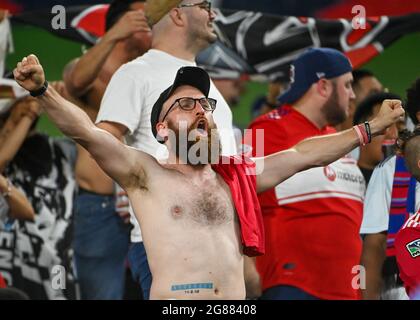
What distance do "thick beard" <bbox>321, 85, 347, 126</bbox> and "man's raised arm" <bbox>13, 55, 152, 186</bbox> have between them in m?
1.77

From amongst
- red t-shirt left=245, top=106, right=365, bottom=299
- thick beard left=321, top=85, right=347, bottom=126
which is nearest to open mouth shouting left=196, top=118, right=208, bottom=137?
red t-shirt left=245, top=106, right=365, bottom=299

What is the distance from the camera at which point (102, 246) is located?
6.34 meters

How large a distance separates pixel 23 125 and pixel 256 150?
1426 mm

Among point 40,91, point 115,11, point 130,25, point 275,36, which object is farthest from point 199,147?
point 275,36

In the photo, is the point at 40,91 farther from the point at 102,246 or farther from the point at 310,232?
the point at 102,246

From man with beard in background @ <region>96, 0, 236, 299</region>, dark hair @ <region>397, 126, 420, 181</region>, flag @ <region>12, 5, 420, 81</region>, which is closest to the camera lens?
dark hair @ <region>397, 126, 420, 181</region>

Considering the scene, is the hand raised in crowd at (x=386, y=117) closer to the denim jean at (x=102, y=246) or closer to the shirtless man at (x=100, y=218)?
the shirtless man at (x=100, y=218)

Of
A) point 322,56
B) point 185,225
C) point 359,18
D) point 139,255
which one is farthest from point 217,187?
point 359,18

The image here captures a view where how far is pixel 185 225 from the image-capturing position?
445cm

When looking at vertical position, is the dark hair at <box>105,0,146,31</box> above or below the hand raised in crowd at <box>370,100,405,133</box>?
above

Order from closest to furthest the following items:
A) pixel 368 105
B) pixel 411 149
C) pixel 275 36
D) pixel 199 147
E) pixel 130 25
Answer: pixel 199 147 → pixel 411 149 → pixel 130 25 → pixel 368 105 → pixel 275 36

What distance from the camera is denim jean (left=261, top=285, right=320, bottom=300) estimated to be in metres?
5.55

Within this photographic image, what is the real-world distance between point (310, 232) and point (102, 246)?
1.32 meters

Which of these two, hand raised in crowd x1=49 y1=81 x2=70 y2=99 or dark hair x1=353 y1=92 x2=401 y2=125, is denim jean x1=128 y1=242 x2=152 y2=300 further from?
dark hair x1=353 y1=92 x2=401 y2=125
